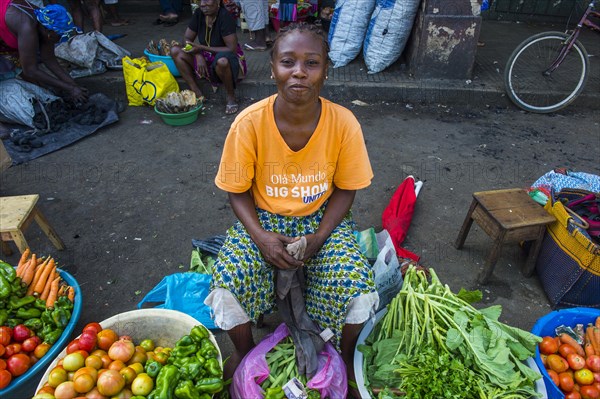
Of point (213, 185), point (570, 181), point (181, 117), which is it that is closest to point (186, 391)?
point (213, 185)

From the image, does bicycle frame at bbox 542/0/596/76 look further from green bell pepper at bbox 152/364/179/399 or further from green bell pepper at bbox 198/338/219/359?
green bell pepper at bbox 152/364/179/399

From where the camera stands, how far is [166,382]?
165 cm

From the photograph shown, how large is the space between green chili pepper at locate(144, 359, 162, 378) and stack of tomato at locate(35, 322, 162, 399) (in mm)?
27

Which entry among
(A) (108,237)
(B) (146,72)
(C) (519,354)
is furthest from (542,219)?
(B) (146,72)

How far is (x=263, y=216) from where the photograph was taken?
207 centimetres

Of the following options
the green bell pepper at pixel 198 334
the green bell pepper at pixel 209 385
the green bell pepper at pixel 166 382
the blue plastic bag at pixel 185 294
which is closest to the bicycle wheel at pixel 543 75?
the blue plastic bag at pixel 185 294

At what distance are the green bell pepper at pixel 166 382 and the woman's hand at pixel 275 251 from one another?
645 mm

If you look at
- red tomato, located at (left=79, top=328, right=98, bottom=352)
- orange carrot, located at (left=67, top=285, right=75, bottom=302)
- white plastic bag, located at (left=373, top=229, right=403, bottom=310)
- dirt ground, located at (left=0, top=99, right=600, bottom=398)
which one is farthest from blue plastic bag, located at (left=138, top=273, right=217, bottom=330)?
white plastic bag, located at (left=373, top=229, right=403, bottom=310)

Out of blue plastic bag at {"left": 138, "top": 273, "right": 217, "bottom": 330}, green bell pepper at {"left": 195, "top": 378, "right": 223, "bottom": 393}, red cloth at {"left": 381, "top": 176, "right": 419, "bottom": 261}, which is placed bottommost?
blue plastic bag at {"left": 138, "top": 273, "right": 217, "bottom": 330}

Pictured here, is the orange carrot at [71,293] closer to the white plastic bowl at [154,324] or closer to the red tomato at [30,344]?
the red tomato at [30,344]

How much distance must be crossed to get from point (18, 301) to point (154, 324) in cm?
79

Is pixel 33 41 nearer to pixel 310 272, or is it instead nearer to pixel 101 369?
pixel 101 369

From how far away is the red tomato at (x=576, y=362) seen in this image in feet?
6.50

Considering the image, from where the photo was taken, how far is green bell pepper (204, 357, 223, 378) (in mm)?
1764
